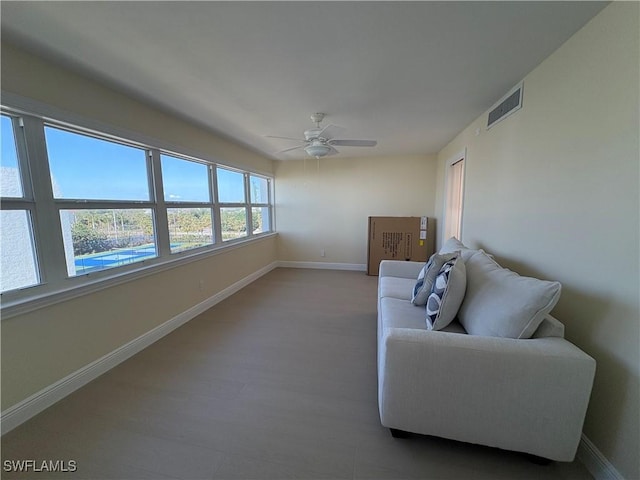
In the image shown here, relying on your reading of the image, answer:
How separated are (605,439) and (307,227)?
4.65 meters

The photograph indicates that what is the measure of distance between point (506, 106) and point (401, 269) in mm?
1803

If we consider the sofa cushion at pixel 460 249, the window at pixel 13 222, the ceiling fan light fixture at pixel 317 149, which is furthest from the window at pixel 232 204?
the sofa cushion at pixel 460 249

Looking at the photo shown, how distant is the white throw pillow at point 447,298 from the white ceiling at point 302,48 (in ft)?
4.59

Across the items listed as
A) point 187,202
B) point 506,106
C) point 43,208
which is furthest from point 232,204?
point 506,106

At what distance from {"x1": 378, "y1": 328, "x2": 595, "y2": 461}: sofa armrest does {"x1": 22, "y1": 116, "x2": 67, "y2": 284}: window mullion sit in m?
2.30

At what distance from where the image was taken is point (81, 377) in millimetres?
1914

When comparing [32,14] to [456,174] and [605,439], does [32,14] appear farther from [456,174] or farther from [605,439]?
[456,174]

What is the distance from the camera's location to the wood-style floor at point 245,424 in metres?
1.31

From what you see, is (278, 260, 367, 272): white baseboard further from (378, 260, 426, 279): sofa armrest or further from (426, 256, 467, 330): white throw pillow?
(426, 256, 467, 330): white throw pillow

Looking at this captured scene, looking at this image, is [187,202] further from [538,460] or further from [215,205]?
[538,460]

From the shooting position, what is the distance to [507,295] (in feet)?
4.65

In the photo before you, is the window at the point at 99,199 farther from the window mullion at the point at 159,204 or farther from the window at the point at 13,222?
the window at the point at 13,222

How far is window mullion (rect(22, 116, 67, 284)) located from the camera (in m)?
1.67

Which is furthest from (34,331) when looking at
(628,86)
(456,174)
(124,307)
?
(456,174)
